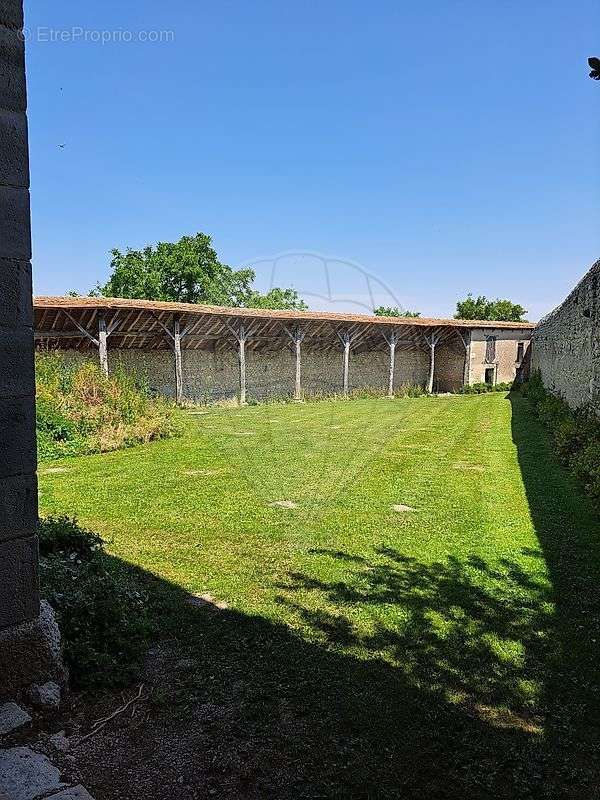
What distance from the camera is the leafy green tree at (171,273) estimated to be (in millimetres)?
37625

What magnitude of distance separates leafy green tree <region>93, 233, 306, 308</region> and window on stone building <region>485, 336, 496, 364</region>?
787 inches

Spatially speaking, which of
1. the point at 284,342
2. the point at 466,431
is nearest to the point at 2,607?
the point at 466,431

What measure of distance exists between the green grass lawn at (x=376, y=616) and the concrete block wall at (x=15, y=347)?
916mm

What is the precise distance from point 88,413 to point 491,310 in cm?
4825

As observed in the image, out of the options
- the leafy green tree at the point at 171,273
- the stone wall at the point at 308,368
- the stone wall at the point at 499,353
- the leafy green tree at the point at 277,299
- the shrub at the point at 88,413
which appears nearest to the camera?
the shrub at the point at 88,413

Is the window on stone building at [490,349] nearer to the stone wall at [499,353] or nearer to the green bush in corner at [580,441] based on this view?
the stone wall at [499,353]

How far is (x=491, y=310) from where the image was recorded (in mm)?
52125

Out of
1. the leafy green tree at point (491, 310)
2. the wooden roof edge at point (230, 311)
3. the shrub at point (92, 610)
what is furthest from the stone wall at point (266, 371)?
the leafy green tree at point (491, 310)

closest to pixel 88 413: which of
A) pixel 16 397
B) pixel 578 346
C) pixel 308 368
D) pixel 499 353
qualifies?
pixel 16 397

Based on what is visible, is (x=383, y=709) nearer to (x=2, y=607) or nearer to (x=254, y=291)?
(x=2, y=607)

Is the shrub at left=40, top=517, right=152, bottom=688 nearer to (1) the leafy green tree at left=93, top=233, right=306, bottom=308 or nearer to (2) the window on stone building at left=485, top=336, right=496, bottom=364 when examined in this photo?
(2) the window on stone building at left=485, top=336, right=496, bottom=364

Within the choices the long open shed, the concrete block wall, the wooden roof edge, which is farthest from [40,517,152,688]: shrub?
the long open shed

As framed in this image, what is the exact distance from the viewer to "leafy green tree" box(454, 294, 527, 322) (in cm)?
5184

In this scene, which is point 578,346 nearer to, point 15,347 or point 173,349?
point 15,347
